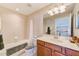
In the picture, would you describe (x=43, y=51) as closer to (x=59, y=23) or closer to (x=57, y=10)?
(x=59, y=23)

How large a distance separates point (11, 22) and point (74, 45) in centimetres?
110

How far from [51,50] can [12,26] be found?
2.59 feet

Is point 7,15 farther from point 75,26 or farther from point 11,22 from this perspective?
point 75,26

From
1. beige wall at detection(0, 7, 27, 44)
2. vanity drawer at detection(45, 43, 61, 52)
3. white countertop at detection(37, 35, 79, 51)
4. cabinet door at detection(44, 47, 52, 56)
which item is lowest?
cabinet door at detection(44, 47, 52, 56)

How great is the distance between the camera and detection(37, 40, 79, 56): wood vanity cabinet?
1.52 meters

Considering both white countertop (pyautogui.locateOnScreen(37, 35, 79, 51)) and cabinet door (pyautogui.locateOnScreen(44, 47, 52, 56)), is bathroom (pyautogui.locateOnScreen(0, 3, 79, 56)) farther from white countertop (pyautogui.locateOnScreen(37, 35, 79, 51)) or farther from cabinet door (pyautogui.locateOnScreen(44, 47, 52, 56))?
cabinet door (pyautogui.locateOnScreen(44, 47, 52, 56))

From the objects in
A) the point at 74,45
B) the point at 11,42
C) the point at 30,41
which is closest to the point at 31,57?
the point at 30,41

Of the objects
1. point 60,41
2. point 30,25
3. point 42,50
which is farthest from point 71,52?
point 30,25

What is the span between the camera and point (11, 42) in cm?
168

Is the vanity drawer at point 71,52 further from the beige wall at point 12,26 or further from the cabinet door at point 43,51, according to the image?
the beige wall at point 12,26

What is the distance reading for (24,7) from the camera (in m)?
1.67

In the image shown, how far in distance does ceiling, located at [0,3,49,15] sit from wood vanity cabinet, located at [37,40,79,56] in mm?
571

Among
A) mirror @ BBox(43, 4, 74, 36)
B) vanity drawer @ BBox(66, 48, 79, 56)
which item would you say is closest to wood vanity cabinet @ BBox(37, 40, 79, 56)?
vanity drawer @ BBox(66, 48, 79, 56)

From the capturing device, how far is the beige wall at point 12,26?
1615mm
